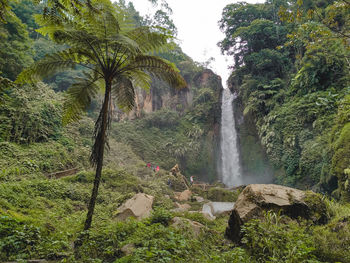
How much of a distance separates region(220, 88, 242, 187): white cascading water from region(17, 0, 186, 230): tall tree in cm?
1710

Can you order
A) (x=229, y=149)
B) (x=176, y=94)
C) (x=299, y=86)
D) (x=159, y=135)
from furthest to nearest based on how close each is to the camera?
(x=176, y=94) < (x=159, y=135) < (x=229, y=149) < (x=299, y=86)

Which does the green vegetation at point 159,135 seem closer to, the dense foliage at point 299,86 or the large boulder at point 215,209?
the dense foliage at point 299,86

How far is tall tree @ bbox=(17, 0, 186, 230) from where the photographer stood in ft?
11.5

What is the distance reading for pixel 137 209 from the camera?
5918 mm

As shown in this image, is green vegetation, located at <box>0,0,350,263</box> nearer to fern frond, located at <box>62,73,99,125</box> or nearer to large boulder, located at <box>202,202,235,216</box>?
fern frond, located at <box>62,73,99,125</box>

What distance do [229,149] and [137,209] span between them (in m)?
16.6

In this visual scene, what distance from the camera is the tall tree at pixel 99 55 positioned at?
11.5 feet

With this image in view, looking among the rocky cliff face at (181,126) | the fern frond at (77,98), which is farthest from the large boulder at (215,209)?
the rocky cliff face at (181,126)

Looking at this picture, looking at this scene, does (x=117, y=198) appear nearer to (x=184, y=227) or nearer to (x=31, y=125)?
(x=184, y=227)

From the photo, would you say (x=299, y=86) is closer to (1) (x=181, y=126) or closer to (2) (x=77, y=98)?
(1) (x=181, y=126)

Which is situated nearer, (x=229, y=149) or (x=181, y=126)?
(x=229, y=149)

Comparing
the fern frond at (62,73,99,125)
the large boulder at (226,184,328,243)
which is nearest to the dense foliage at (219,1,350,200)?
the large boulder at (226,184,328,243)

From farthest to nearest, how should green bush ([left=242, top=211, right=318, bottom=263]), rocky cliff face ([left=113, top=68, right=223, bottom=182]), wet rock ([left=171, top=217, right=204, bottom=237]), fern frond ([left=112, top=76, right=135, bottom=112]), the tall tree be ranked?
rocky cliff face ([left=113, top=68, right=223, bottom=182]) → fern frond ([left=112, top=76, right=135, bottom=112]) → wet rock ([left=171, top=217, right=204, bottom=237]) → the tall tree → green bush ([left=242, top=211, right=318, bottom=263])

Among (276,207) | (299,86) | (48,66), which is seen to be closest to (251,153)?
(299,86)
